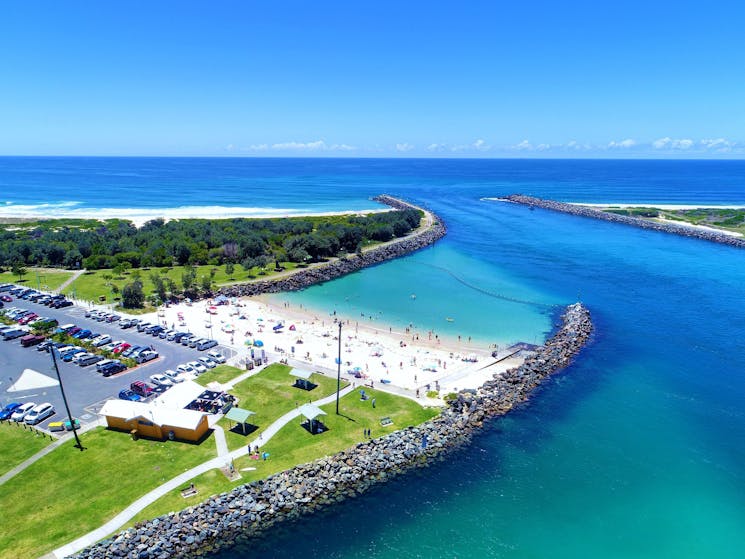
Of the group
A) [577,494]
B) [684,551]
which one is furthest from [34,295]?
[684,551]

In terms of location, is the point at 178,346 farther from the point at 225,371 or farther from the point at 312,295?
the point at 312,295

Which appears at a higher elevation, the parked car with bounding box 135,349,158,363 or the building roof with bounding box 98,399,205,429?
the building roof with bounding box 98,399,205,429

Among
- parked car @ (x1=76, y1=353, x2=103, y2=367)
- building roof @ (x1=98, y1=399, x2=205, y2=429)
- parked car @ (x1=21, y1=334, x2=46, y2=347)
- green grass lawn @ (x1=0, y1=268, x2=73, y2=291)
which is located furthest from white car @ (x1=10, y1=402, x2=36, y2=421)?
green grass lawn @ (x1=0, y1=268, x2=73, y2=291)

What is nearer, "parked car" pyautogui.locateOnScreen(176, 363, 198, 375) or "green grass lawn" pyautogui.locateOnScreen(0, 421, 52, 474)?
"green grass lawn" pyautogui.locateOnScreen(0, 421, 52, 474)

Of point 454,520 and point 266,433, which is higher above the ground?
point 266,433

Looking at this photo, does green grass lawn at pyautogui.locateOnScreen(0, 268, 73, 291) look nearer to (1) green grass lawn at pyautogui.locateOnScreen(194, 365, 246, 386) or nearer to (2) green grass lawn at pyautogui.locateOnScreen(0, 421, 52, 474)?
(2) green grass lawn at pyautogui.locateOnScreen(0, 421, 52, 474)

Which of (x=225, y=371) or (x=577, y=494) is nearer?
(x=577, y=494)
